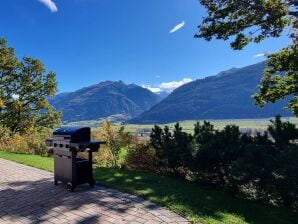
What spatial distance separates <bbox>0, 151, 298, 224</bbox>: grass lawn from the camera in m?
7.28

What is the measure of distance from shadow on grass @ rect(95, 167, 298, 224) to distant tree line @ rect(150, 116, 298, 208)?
432mm

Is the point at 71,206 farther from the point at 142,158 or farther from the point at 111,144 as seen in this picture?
the point at 111,144

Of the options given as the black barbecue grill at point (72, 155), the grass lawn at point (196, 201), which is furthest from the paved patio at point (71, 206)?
the grass lawn at point (196, 201)

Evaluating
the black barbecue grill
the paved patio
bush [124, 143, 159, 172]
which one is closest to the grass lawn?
the paved patio

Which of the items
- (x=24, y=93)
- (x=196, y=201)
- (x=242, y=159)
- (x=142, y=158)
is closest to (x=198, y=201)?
(x=196, y=201)

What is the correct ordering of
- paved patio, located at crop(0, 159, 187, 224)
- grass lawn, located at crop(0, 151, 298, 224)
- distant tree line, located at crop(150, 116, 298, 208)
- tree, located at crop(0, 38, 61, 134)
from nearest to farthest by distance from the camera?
paved patio, located at crop(0, 159, 187, 224) < grass lawn, located at crop(0, 151, 298, 224) < distant tree line, located at crop(150, 116, 298, 208) < tree, located at crop(0, 38, 61, 134)

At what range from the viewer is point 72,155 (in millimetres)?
9094

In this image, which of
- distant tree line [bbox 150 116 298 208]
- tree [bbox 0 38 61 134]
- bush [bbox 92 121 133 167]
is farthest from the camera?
tree [bbox 0 38 61 134]

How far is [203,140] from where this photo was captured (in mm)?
10547

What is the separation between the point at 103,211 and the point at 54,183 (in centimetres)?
315

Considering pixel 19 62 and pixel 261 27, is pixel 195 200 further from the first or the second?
pixel 19 62

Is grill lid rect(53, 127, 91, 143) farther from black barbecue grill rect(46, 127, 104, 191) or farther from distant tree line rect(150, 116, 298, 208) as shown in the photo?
distant tree line rect(150, 116, 298, 208)

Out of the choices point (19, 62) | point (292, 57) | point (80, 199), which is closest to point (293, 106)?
point (292, 57)

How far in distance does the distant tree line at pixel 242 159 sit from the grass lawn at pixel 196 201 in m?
0.45
